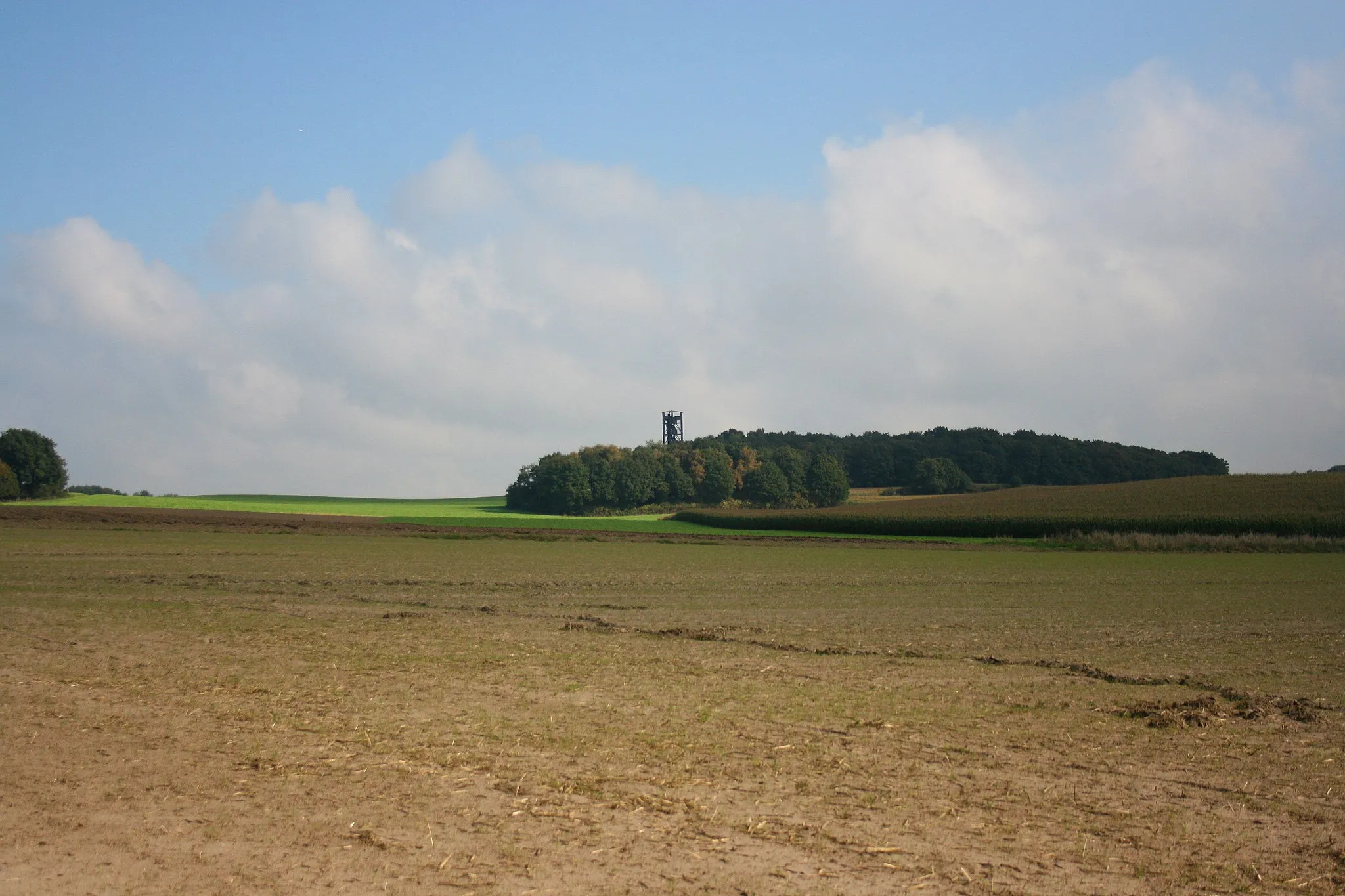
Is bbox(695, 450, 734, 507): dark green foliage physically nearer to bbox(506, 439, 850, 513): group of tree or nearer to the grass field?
bbox(506, 439, 850, 513): group of tree

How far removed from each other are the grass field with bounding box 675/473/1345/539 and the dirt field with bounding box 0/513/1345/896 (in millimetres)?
43270

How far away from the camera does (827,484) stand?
12581 centimetres

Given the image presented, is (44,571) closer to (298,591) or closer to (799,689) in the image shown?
(298,591)

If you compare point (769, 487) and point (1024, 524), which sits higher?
point (769, 487)

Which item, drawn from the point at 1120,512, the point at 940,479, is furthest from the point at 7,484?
the point at 940,479

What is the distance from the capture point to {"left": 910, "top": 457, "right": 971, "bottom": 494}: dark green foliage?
12312cm

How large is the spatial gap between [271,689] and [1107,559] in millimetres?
43718

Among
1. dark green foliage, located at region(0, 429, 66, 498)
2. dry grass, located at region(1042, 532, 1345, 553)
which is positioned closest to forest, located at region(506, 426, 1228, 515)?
dark green foliage, located at region(0, 429, 66, 498)

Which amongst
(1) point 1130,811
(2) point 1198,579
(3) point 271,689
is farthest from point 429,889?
(2) point 1198,579

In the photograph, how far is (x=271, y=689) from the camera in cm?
1270

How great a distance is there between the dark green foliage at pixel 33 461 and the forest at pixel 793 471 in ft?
149

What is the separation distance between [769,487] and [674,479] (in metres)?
11.2

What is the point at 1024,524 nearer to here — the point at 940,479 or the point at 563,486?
the point at 940,479

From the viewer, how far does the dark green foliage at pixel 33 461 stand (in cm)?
9431
